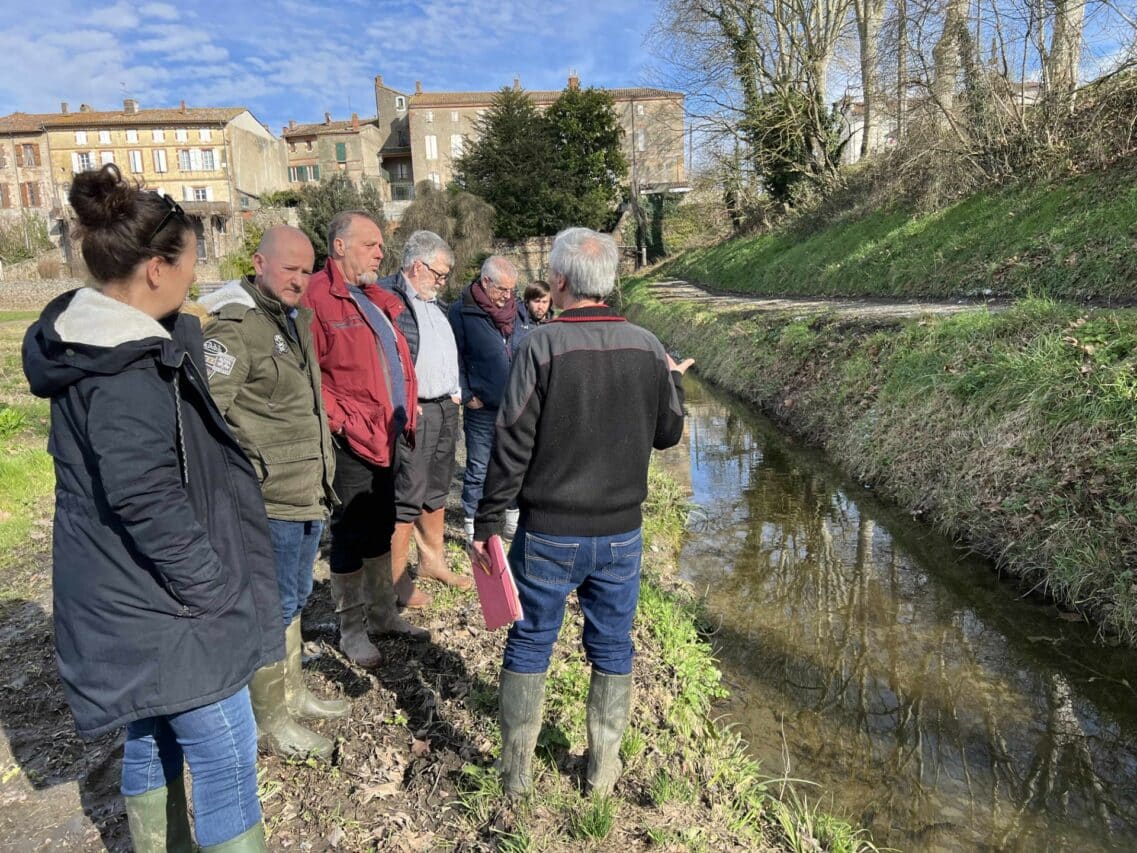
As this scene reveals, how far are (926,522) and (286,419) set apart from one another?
5.18 metres

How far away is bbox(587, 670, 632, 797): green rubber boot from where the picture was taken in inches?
103

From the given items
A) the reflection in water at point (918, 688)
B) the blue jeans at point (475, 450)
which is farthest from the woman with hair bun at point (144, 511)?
the blue jeans at point (475, 450)

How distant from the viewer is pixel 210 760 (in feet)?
6.42

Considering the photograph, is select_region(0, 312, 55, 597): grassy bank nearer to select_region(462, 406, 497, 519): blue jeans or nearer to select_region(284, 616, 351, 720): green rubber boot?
select_region(284, 616, 351, 720): green rubber boot

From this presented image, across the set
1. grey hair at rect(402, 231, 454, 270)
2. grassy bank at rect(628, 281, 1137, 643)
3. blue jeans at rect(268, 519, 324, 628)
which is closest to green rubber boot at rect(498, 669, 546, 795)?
blue jeans at rect(268, 519, 324, 628)

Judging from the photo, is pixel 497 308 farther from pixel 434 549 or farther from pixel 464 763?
pixel 464 763

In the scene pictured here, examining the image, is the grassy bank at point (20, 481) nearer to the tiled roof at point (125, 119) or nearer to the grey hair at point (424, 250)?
the grey hair at point (424, 250)

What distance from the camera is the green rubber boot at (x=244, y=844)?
79.9 inches

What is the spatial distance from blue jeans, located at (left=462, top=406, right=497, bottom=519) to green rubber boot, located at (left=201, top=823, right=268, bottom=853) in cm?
313

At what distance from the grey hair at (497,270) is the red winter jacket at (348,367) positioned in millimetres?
1514

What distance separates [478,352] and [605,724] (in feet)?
10.0

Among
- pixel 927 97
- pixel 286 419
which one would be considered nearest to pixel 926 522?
pixel 286 419

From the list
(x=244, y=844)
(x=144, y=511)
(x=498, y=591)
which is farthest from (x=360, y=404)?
(x=244, y=844)

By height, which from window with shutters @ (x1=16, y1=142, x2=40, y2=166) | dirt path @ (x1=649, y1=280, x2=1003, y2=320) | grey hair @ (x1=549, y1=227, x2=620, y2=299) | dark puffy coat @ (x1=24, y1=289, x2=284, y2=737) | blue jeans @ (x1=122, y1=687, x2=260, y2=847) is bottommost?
blue jeans @ (x1=122, y1=687, x2=260, y2=847)
